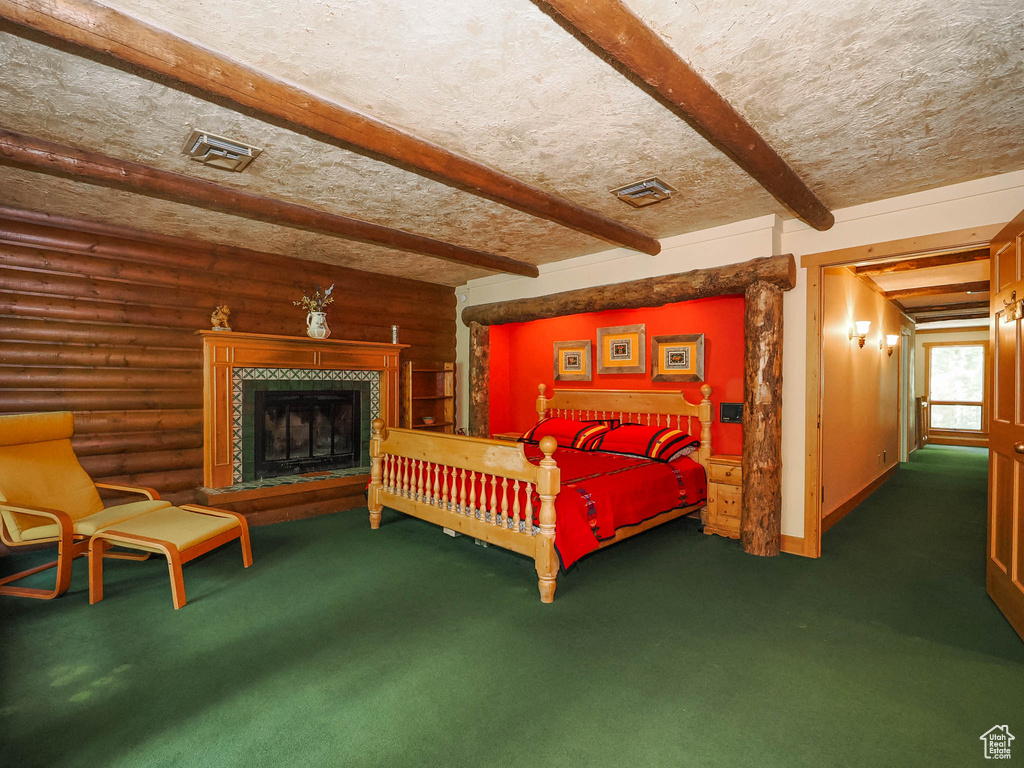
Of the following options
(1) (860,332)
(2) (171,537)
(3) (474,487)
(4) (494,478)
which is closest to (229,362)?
(2) (171,537)

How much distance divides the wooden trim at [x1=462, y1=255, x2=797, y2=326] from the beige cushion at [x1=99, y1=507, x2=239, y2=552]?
3555mm

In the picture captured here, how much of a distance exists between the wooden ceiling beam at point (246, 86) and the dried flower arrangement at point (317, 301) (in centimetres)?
277

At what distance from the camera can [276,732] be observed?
5.87 feet

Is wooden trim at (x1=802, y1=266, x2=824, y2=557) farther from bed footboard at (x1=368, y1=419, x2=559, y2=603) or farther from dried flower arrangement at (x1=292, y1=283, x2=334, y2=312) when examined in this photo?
dried flower arrangement at (x1=292, y1=283, x2=334, y2=312)

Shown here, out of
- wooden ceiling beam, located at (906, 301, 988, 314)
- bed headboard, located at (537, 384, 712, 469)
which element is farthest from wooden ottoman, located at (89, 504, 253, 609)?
wooden ceiling beam, located at (906, 301, 988, 314)

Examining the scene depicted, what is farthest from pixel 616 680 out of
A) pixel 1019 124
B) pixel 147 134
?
pixel 147 134

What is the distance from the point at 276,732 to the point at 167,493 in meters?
3.34

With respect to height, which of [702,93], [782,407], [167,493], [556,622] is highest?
[702,93]

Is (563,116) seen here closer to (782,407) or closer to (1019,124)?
(1019,124)

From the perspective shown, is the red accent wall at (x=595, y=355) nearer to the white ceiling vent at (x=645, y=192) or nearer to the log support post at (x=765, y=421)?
the log support post at (x=765, y=421)

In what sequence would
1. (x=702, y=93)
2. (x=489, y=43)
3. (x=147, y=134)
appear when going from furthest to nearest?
(x=147, y=134) → (x=702, y=93) → (x=489, y=43)

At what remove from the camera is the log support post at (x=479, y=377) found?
6094 millimetres

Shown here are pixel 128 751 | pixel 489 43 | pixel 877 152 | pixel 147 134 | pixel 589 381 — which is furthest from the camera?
pixel 589 381

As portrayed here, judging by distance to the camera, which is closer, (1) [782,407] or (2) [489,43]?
(2) [489,43]
